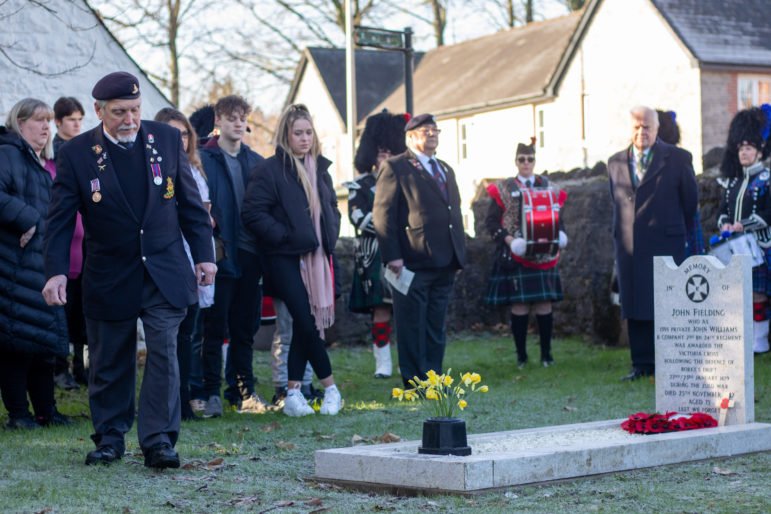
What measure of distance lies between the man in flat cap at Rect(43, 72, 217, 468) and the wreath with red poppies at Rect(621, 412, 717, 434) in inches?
102

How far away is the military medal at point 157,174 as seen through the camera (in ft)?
20.2

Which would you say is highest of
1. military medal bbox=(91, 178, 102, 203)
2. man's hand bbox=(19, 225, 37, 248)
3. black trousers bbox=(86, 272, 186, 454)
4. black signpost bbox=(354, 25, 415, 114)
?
black signpost bbox=(354, 25, 415, 114)

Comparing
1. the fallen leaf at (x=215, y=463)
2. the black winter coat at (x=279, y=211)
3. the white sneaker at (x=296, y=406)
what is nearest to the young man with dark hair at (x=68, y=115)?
the black winter coat at (x=279, y=211)

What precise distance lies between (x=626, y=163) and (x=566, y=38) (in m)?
32.1

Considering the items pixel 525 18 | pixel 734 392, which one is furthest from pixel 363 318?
pixel 525 18

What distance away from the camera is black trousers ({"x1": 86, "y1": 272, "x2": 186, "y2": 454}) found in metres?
6.05

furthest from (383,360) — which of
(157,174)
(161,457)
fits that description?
(161,457)

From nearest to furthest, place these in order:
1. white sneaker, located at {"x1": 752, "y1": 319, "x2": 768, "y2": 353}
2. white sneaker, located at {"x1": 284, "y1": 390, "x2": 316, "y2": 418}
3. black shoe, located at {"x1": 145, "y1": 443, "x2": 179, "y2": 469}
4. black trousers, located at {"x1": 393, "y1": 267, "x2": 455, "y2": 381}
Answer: black shoe, located at {"x1": 145, "y1": 443, "x2": 179, "y2": 469} < white sneaker, located at {"x1": 284, "y1": 390, "x2": 316, "y2": 418} < black trousers, located at {"x1": 393, "y1": 267, "x2": 455, "y2": 381} < white sneaker, located at {"x1": 752, "y1": 319, "x2": 768, "y2": 353}

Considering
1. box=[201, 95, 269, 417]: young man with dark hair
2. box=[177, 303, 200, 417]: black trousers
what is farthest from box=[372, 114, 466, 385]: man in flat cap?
box=[177, 303, 200, 417]: black trousers

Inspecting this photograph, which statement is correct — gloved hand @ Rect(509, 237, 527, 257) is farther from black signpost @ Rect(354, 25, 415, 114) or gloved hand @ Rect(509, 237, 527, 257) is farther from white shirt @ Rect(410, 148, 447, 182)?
black signpost @ Rect(354, 25, 415, 114)

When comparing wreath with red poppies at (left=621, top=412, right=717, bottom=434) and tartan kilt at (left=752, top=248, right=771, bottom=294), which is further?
tartan kilt at (left=752, top=248, right=771, bottom=294)

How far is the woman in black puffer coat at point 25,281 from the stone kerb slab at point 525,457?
2547 mm

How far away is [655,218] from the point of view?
33.1 feet

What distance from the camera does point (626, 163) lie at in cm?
1037
